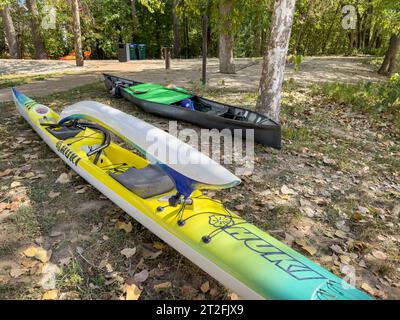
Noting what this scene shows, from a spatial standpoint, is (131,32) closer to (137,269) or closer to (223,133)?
(223,133)

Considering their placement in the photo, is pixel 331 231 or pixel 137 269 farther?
pixel 331 231

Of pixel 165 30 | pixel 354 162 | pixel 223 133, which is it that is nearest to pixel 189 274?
pixel 223 133

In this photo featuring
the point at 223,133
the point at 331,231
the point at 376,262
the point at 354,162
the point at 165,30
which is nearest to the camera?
the point at 376,262

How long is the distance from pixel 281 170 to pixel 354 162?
5.25 feet

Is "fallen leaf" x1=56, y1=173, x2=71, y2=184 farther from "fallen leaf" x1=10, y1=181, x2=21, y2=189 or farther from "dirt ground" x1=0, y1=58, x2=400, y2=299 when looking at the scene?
"fallen leaf" x1=10, y1=181, x2=21, y2=189

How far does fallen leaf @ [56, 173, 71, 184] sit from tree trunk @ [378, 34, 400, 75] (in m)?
14.7

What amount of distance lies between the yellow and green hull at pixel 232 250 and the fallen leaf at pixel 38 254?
0.88 m

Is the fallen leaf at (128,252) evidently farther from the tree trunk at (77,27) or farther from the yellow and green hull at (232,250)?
the tree trunk at (77,27)

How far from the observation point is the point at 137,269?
2.88 m

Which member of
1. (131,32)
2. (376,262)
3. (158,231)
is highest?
(131,32)

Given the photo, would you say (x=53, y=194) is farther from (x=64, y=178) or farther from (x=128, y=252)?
(x=128, y=252)

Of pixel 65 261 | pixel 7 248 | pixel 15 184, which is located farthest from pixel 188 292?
pixel 15 184

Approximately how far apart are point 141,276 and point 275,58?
4.97 metres

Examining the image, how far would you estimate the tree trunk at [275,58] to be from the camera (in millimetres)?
5545
